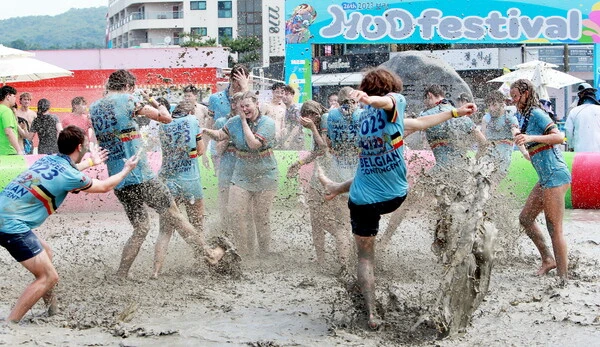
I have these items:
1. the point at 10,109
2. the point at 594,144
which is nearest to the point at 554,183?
the point at 594,144

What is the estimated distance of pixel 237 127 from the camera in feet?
26.7

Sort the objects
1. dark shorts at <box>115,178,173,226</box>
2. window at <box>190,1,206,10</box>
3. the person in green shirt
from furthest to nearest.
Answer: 1. window at <box>190,1,206,10</box>
2. the person in green shirt
3. dark shorts at <box>115,178,173,226</box>

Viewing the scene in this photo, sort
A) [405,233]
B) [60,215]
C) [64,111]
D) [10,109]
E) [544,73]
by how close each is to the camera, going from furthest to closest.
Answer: [64,111], [544,73], [10,109], [60,215], [405,233]

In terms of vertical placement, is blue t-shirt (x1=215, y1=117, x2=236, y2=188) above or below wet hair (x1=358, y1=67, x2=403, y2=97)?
below

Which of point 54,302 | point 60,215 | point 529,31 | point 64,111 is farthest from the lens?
point 64,111

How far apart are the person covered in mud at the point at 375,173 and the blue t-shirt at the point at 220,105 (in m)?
3.83

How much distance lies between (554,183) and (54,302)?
4.20 m

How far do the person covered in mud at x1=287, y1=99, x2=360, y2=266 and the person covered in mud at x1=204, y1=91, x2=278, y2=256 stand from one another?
16.6 inches

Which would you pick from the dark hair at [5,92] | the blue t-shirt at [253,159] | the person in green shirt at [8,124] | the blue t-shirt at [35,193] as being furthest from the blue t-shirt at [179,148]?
the dark hair at [5,92]

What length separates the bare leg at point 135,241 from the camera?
286 inches

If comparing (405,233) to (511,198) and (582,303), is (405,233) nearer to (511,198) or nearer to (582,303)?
(511,198)

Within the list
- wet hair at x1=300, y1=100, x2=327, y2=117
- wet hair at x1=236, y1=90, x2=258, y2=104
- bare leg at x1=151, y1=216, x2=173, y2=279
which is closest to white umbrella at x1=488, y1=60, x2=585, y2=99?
wet hair at x1=300, y1=100, x2=327, y2=117

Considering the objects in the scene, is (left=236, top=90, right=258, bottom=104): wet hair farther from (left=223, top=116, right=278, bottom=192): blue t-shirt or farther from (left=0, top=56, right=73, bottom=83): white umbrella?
(left=0, top=56, right=73, bottom=83): white umbrella

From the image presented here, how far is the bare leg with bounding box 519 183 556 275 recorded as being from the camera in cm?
737
